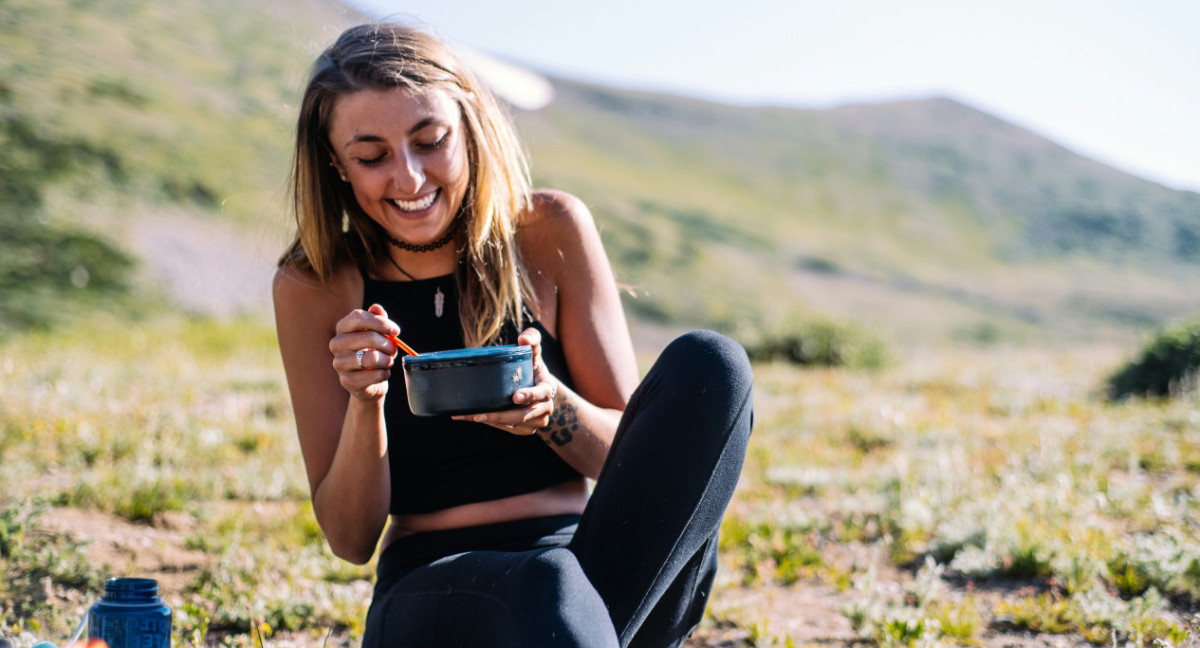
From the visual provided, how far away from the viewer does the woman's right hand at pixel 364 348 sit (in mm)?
2014

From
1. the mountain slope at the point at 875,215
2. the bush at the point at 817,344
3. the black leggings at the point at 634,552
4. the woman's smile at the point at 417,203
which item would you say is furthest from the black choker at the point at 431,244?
the mountain slope at the point at 875,215

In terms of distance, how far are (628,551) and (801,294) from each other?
43.0 meters

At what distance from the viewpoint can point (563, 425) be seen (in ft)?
7.70

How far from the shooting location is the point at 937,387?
8906 mm

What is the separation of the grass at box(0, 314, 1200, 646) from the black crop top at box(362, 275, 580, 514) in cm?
79

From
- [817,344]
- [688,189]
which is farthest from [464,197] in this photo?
[688,189]

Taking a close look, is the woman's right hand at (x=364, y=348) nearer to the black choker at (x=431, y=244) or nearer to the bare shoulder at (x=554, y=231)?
the black choker at (x=431, y=244)

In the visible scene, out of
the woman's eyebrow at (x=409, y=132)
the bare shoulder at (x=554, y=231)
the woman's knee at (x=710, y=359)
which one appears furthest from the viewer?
the bare shoulder at (x=554, y=231)

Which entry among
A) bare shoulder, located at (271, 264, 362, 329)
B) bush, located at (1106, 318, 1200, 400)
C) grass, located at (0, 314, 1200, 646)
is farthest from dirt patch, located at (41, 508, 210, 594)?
bush, located at (1106, 318, 1200, 400)

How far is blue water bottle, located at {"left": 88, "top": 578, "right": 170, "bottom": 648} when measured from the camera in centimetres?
187

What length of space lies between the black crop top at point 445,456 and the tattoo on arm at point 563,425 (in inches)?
4.8

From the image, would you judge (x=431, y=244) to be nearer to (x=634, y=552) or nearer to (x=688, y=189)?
(x=634, y=552)

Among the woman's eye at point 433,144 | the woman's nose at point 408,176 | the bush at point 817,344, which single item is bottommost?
the bush at point 817,344

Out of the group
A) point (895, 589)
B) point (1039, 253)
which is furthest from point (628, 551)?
point (1039, 253)
